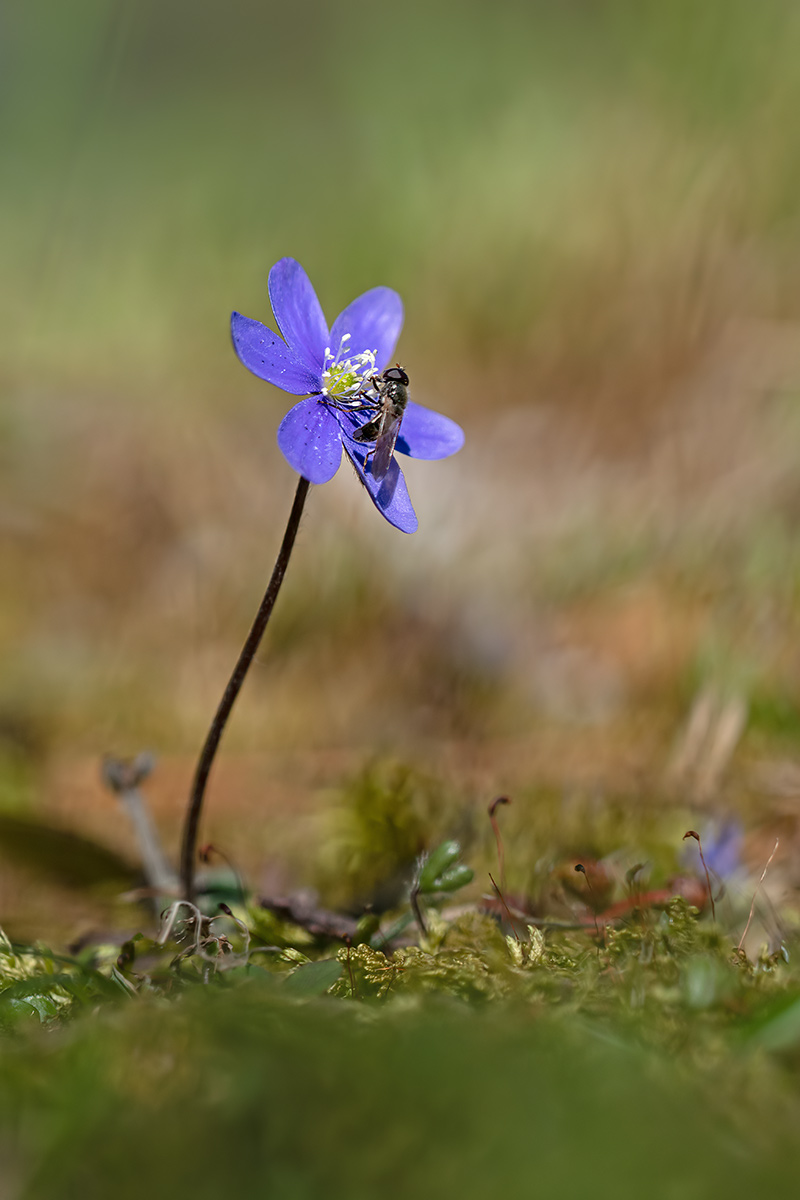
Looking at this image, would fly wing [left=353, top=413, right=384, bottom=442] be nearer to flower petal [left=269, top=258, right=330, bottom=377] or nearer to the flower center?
the flower center

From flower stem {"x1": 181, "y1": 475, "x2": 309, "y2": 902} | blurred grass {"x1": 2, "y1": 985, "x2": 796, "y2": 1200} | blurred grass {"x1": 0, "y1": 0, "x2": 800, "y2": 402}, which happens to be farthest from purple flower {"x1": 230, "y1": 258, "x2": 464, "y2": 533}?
blurred grass {"x1": 0, "y1": 0, "x2": 800, "y2": 402}

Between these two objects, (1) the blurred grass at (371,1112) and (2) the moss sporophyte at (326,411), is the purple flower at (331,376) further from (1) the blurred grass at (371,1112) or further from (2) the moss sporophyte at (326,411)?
(1) the blurred grass at (371,1112)

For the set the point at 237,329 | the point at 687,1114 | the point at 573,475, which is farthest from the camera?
the point at 573,475

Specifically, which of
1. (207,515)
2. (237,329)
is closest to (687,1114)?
(237,329)

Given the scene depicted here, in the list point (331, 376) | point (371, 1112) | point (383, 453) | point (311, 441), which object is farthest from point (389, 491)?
point (371, 1112)

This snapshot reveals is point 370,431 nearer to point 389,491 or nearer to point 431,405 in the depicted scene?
point 389,491

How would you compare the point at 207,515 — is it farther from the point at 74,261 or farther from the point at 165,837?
the point at 74,261
